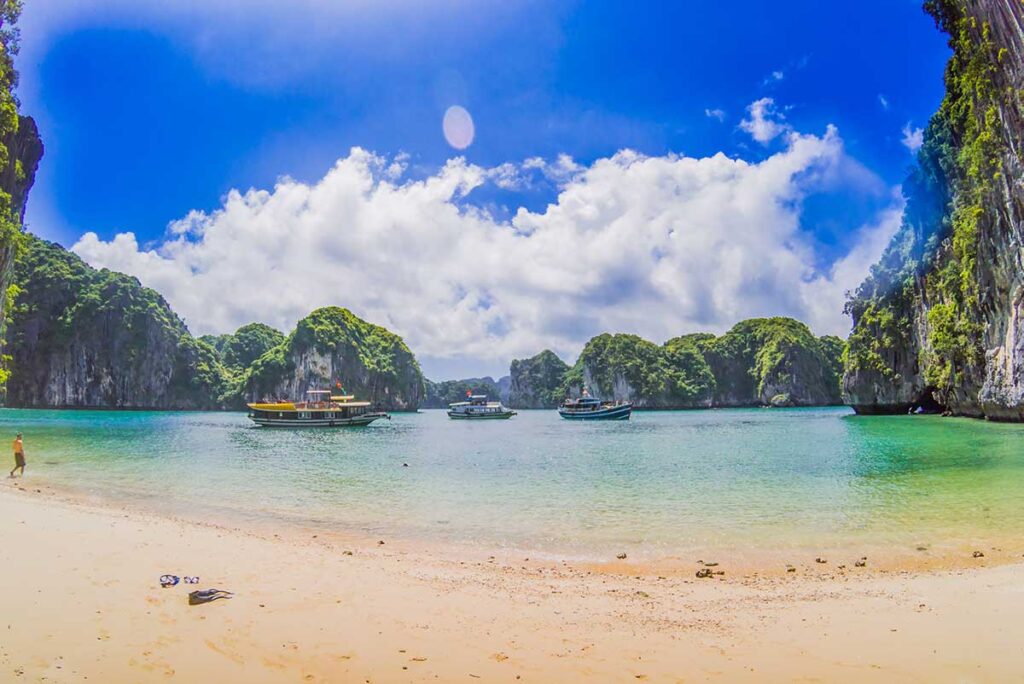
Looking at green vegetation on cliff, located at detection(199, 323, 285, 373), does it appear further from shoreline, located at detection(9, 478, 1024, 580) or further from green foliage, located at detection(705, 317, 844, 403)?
shoreline, located at detection(9, 478, 1024, 580)

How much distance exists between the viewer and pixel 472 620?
5.78 metres

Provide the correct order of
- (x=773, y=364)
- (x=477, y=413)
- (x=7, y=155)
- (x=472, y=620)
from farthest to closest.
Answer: (x=773, y=364)
(x=477, y=413)
(x=7, y=155)
(x=472, y=620)

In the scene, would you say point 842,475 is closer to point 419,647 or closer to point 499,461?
point 499,461

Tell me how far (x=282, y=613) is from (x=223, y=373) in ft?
394

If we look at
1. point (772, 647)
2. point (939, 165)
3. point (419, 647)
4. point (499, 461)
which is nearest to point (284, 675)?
point (419, 647)

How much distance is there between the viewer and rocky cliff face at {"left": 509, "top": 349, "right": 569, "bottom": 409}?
504 ft

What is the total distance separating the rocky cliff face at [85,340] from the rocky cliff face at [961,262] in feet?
358

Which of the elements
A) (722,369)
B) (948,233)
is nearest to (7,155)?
(948,233)

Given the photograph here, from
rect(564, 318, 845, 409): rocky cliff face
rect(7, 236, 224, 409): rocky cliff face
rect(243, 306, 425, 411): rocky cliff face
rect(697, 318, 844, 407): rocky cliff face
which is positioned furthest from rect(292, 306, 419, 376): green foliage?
rect(697, 318, 844, 407): rocky cliff face

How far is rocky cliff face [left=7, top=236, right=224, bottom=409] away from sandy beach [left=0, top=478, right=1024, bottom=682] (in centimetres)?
10922

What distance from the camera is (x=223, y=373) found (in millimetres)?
112750

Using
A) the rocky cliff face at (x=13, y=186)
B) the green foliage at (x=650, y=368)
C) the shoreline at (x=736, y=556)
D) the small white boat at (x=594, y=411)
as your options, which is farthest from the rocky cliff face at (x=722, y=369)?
the shoreline at (x=736, y=556)

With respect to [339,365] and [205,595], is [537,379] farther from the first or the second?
[205,595]

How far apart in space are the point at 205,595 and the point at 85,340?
114356 millimetres
